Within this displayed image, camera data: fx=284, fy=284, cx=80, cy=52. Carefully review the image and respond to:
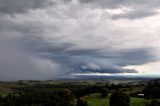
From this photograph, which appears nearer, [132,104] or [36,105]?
[132,104]

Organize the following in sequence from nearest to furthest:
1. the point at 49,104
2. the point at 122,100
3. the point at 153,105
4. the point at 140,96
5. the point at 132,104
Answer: the point at 153,105
the point at 122,100
the point at 132,104
the point at 140,96
the point at 49,104

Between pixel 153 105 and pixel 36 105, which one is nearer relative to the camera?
pixel 153 105

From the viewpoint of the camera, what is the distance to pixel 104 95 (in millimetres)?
171875

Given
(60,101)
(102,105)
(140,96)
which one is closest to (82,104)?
(102,105)

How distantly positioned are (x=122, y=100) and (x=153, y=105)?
48.3 feet

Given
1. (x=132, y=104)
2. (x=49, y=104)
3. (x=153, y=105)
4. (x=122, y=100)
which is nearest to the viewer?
(x=153, y=105)

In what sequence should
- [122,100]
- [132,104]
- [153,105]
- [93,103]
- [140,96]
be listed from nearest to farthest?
[153,105] → [122,100] → [132,104] → [93,103] → [140,96]

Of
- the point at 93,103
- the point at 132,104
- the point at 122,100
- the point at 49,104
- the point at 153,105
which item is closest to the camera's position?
the point at 153,105

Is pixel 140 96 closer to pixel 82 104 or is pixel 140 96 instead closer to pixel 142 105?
pixel 142 105

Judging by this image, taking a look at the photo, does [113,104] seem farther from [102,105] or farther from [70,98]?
[70,98]

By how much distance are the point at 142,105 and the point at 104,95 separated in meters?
38.6

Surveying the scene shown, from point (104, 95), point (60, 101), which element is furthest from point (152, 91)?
point (60, 101)

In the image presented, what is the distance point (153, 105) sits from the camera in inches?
4830

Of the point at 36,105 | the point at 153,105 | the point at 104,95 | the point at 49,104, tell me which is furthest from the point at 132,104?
the point at 36,105
